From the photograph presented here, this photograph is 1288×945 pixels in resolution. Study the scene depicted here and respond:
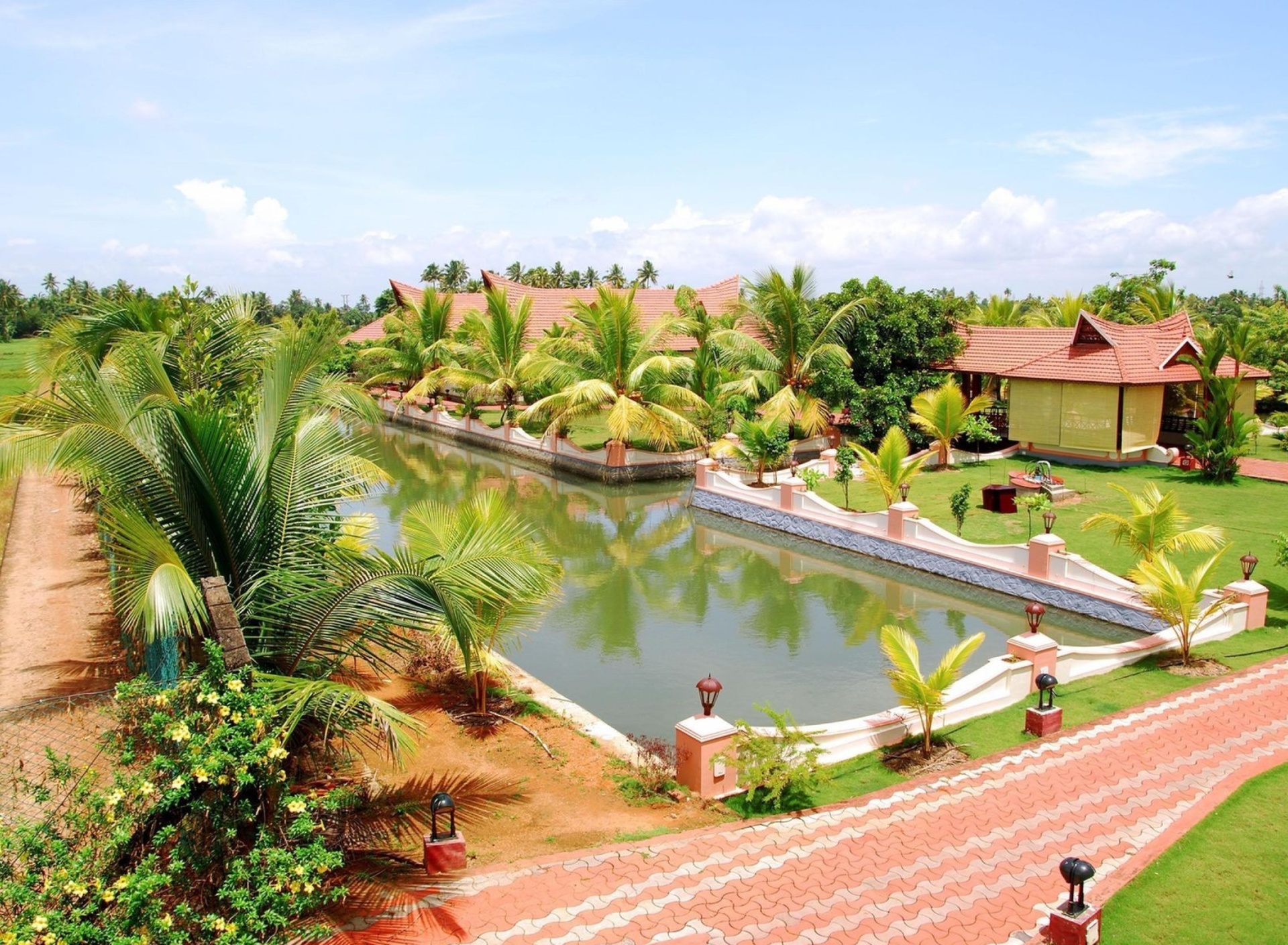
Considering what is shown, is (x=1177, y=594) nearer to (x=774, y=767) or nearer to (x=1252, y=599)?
(x=1252, y=599)

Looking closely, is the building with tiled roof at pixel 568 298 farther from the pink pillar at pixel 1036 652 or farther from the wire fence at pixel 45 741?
the wire fence at pixel 45 741

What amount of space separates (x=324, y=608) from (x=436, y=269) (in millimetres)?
64779

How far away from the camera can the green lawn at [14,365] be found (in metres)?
19.9

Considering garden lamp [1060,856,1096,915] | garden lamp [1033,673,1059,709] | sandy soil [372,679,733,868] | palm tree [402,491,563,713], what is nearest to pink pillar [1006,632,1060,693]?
garden lamp [1033,673,1059,709]

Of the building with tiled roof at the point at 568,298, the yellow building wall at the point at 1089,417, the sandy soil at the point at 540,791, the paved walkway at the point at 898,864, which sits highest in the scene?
the building with tiled roof at the point at 568,298

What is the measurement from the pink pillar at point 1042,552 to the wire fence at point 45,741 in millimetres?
10726

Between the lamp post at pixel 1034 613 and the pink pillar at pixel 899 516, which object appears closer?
the lamp post at pixel 1034 613

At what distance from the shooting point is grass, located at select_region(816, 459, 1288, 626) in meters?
12.8

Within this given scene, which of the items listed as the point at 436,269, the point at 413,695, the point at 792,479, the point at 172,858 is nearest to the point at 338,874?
the point at 172,858

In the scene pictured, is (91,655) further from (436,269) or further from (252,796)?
(436,269)

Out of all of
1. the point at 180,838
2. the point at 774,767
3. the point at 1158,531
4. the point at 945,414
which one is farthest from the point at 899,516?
the point at 180,838

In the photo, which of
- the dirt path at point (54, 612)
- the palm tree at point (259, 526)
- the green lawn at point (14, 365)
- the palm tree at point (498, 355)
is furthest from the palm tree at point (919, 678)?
the palm tree at point (498, 355)

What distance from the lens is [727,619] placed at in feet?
40.9

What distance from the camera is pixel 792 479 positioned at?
1738 cm
